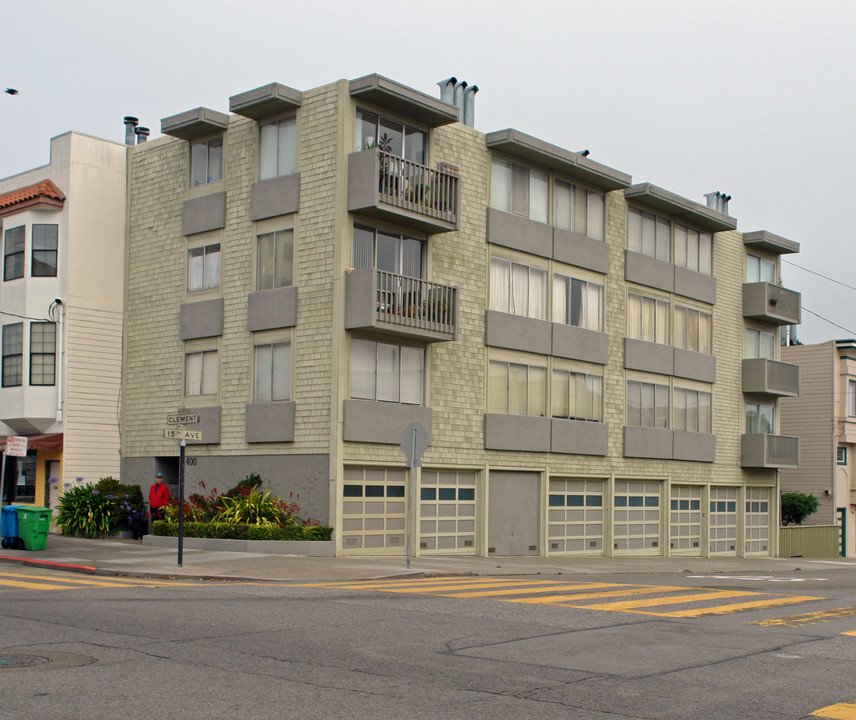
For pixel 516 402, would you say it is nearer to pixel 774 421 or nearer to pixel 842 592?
pixel 842 592

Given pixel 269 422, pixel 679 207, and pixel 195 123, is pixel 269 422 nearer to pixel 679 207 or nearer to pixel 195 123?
pixel 195 123

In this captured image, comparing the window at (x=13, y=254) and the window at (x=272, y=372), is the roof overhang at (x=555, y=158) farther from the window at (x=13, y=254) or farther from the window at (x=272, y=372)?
the window at (x=13, y=254)

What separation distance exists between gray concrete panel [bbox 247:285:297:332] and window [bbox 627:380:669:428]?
42.4 ft

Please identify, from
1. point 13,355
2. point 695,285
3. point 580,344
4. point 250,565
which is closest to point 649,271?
point 695,285

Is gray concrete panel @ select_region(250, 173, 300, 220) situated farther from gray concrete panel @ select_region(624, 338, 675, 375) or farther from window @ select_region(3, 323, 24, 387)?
gray concrete panel @ select_region(624, 338, 675, 375)

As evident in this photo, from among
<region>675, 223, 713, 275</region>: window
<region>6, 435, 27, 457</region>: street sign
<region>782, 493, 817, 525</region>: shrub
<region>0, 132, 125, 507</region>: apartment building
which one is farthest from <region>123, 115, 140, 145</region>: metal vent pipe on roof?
<region>782, 493, 817, 525</region>: shrub

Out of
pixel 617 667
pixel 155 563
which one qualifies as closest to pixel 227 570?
pixel 155 563

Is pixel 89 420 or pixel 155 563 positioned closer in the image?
pixel 155 563

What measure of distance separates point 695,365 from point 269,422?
1738cm

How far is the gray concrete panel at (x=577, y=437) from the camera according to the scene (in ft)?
102

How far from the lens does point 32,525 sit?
72.8 ft

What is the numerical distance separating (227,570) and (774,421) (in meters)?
28.7

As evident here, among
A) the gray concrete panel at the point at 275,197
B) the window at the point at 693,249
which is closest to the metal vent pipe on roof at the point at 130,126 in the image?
the gray concrete panel at the point at 275,197

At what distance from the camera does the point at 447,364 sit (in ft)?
91.3
